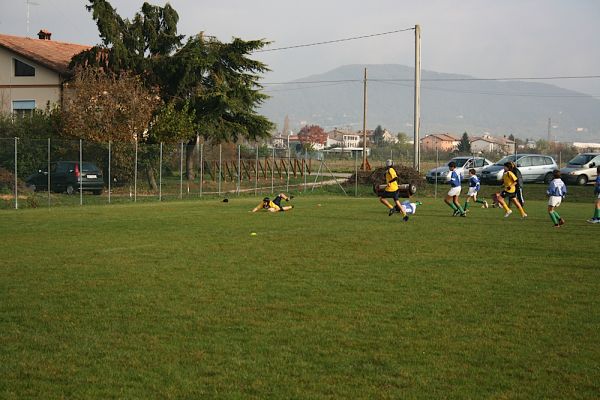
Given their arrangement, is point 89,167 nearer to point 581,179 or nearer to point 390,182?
point 390,182

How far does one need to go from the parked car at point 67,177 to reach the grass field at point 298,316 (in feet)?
45.1

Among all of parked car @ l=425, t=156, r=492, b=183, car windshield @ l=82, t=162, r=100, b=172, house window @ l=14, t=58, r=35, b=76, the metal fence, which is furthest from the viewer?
house window @ l=14, t=58, r=35, b=76

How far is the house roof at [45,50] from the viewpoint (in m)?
45.2

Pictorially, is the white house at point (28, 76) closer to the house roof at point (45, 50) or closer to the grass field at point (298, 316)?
the house roof at point (45, 50)

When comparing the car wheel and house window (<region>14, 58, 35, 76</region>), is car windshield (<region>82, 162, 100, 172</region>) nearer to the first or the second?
house window (<region>14, 58, 35, 76</region>)

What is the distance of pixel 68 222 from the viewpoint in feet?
66.3

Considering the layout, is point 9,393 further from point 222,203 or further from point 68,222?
point 222,203

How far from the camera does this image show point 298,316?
868 cm

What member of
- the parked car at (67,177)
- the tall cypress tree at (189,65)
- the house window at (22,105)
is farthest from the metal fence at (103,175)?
the house window at (22,105)

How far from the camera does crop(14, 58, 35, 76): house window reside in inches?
1811

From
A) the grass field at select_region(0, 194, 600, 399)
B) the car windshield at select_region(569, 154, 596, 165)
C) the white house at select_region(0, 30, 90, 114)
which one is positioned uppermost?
Answer: the white house at select_region(0, 30, 90, 114)

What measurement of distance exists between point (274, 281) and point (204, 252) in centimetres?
350

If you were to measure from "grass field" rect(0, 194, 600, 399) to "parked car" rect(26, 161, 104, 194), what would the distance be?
13.7 m

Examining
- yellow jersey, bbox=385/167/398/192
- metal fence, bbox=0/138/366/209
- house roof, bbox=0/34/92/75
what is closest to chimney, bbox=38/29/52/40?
house roof, bbox=0/34/92/75
